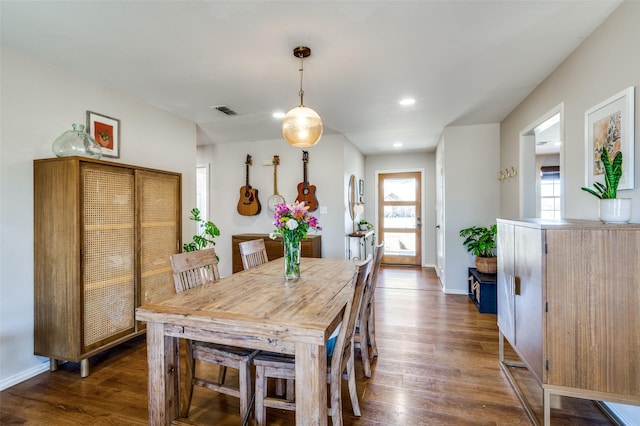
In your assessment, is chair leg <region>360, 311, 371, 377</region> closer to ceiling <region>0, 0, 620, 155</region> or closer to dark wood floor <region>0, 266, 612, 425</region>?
dark wood floor <region>0, 266, 612, 425</region>

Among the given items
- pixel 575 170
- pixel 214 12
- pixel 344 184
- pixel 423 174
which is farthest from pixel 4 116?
pixel 423 174

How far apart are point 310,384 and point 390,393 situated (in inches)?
41.6

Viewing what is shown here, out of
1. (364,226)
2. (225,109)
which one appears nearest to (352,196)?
(364,226)

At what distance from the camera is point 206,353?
1720mm

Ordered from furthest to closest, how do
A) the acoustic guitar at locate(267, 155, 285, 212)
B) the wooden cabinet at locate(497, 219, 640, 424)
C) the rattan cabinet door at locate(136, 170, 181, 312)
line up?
the acoustic guitar at locate(267, 155, 285, 212)
the rattan cabinet door at locate(136, 170, 181, 312)
the wooden cabinet at locate(497, 219, 640, 424)

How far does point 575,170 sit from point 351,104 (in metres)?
2.19

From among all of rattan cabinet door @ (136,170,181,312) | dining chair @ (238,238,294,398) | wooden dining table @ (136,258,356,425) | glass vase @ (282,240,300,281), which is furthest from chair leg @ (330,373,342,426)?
rattan cabinet door @ (136,170,181,312)

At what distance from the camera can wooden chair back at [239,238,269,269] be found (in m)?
2.62

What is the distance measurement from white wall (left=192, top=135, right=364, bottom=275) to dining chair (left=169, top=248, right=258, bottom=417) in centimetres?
277

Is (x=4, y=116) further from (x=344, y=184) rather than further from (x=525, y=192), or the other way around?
(x=525, y=192)

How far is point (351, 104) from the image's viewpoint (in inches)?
135

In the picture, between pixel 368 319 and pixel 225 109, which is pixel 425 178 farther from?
pixel 368 319

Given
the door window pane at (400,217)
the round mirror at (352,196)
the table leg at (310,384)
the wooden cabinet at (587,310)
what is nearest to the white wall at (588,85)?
the wooden cabinet at (587,310)

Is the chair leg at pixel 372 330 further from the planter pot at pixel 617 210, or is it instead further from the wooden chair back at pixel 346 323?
the planter pot at pixel 617 210
